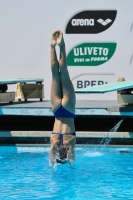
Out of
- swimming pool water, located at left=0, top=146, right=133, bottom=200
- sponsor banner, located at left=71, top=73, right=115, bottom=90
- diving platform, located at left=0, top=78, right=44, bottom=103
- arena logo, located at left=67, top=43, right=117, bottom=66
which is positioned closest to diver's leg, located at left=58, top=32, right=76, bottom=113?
swimming pool water, located at left=0, top=146, right=133, bottom=200

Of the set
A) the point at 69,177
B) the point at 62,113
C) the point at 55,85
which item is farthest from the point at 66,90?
the point at 69,177

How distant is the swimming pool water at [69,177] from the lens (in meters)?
6.51

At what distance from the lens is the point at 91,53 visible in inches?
528

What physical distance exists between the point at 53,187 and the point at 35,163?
5.75 ft

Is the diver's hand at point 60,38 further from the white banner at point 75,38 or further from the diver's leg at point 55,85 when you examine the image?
the white banner at point 75,38

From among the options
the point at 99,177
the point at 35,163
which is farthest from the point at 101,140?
the point at 99,177

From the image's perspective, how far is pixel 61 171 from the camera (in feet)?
25.8

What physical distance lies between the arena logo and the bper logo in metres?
0.38

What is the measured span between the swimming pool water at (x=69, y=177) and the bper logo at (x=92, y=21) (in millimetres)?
4494

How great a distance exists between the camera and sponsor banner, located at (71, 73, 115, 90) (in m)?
13.3

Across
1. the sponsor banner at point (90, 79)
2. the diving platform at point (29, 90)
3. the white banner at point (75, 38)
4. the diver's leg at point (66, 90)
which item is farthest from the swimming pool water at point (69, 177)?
the white banner at point (75, 38)

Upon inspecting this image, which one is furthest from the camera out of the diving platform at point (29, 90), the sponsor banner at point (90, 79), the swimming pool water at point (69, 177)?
the sponsor banner at point (90, 79)

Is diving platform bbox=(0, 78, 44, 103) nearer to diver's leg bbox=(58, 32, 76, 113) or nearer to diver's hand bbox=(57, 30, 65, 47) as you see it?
diver's leg bbox=(58, 32, 76, 113)

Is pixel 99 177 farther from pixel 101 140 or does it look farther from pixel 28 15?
pixel 28 15
